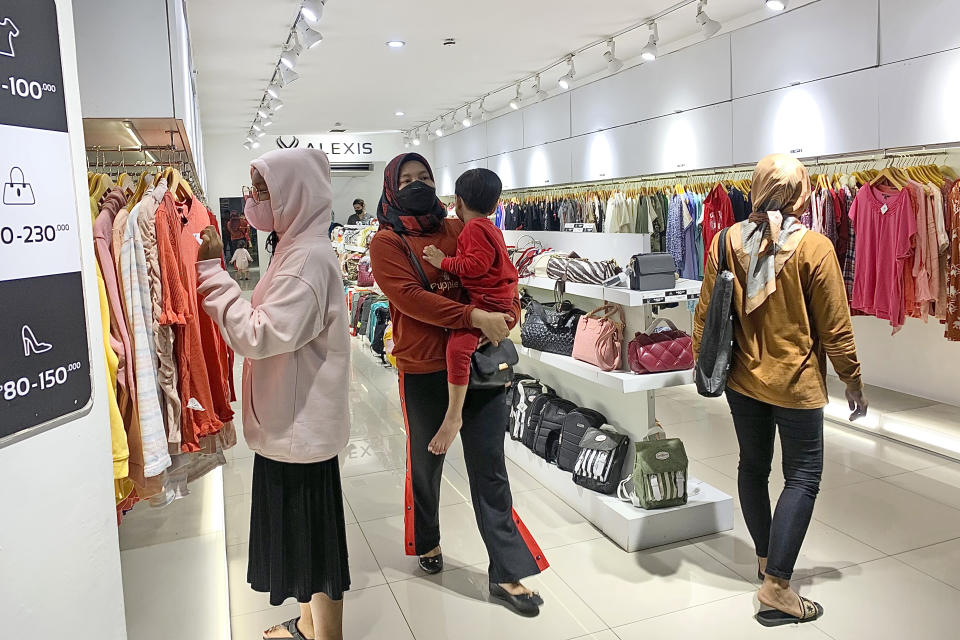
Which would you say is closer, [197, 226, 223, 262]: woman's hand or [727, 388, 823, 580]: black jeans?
[197, 226, 223, 262]: woman's hand

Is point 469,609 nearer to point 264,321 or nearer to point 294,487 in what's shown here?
point 294,487

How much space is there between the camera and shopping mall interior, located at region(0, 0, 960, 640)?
90 centimetres

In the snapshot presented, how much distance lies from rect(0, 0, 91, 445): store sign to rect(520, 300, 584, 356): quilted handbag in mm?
2999

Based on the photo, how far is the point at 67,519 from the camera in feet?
2.93

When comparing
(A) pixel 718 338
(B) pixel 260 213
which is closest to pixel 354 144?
(A) pixel 718 338

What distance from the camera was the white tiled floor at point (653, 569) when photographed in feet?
8.66

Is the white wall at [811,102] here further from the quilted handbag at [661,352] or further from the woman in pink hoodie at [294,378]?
the woman in pink hoodie at [294,378]

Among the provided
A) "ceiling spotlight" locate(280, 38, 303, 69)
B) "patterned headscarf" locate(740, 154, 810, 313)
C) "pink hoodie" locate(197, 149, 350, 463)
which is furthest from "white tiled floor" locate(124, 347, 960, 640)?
"ceiling spotlight" locate(280, 38, 303, 69)

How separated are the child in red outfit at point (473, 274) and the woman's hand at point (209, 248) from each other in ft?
2.71

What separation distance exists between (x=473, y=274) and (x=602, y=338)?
1004 mm

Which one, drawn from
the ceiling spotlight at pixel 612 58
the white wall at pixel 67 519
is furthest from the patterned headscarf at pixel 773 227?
the ceiling spotlight at pixel 612 58

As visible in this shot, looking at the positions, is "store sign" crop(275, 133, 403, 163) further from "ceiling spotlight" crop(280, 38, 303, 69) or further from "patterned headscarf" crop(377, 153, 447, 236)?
"patterned headscarf" crop(377, 153, 447, 236)

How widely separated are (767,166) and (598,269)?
42.4 inches

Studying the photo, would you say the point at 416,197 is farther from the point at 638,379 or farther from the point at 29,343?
the point at 29,343
